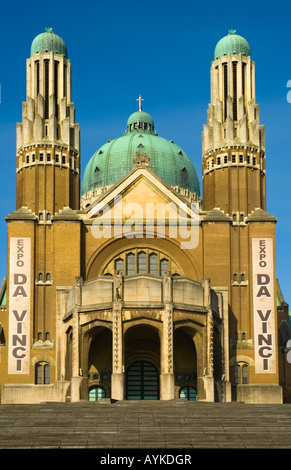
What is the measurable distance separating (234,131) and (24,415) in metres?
32.6

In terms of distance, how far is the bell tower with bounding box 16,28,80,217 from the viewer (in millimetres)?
72125

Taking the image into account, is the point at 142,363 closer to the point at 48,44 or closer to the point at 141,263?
the point at 141,263

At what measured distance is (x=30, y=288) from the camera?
229 ft

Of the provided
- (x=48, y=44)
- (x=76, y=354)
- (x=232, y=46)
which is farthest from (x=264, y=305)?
(x=48, y=44)

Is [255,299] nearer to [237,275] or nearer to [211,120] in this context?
[237,275]

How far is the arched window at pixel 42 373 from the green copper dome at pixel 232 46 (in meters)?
27.2

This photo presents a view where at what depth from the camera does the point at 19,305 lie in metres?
69.4

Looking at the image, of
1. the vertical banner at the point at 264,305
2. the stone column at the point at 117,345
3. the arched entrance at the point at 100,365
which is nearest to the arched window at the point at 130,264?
the arched entrance at the point at 100,365

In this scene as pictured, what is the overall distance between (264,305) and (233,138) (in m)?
13.1

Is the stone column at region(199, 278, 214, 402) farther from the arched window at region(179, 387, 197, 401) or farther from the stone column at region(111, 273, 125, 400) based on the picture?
the stone column at region(111, 273, 125, 400)

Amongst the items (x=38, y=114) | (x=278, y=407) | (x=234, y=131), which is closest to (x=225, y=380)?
(x=278, y=407)

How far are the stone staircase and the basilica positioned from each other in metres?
9.22

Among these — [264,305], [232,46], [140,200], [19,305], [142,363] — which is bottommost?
[142,363]
